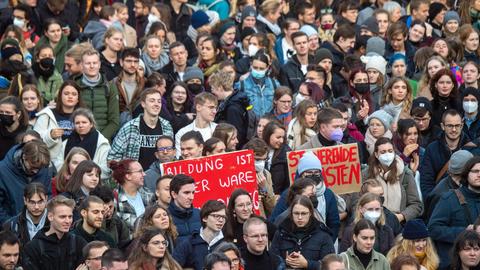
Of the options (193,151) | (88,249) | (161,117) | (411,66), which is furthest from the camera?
(411,66)

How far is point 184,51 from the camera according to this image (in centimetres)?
2278

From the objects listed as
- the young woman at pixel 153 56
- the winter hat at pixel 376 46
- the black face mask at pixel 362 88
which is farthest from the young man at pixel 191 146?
the winter hat at pixel 376 46

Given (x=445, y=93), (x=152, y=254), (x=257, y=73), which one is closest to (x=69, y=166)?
(x=152, y=254)

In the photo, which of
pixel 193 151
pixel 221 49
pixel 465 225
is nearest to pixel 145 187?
pixel 193 151

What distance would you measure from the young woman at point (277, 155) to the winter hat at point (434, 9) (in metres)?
7.52

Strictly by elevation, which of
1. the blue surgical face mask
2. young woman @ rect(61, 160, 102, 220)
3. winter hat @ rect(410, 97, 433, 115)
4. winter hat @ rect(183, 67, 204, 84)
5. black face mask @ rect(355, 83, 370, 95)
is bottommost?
young woman @ rect(61, 160, 102, 220)

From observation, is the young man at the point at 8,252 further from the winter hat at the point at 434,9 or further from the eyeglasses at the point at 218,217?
the winter hat at the point at 434,9

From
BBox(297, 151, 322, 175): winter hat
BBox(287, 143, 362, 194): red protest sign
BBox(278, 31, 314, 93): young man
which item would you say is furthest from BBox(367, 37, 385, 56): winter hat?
BBox(297, 151, 322, 175): winter hat

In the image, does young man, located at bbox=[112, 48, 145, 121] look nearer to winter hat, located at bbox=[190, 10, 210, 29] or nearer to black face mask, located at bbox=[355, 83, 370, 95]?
black face mask, located at bbox=[355, 83, 370, 95]

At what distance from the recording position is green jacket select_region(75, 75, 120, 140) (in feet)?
67.8

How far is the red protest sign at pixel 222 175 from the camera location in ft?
61.2

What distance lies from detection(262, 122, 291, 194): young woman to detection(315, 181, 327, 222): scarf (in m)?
1.46

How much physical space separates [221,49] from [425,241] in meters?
7.76

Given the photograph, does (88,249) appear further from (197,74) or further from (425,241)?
(197,74)
